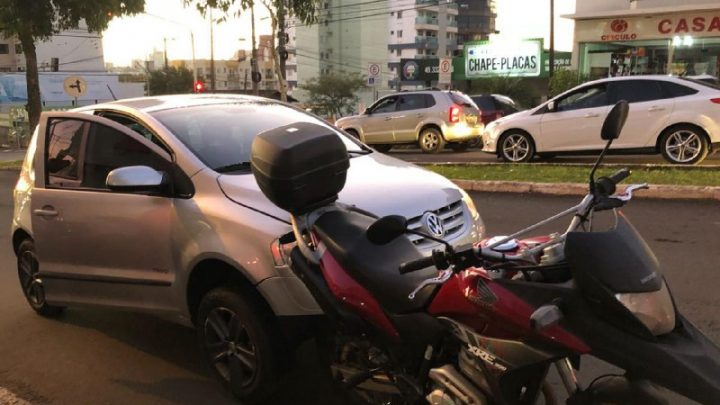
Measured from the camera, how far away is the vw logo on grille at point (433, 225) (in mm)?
3477

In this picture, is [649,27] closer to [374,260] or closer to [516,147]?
[516,147]

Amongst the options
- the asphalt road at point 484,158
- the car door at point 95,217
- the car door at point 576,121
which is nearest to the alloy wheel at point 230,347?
the car door at point 95,217

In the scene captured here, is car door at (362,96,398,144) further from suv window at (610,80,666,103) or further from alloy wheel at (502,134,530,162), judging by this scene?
suv window at (610,80,666,103)

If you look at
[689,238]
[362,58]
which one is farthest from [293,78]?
[689,238]

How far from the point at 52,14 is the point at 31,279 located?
40.2ft

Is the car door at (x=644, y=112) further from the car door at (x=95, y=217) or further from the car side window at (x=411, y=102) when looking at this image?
the car door at (x=95, y=217)

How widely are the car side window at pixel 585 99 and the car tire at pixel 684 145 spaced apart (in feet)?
4.00

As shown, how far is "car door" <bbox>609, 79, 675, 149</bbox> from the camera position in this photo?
1059 centimetres

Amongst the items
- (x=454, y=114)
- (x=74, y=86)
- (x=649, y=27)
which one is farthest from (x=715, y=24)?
(x=74, y=86)

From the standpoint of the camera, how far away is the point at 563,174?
9.70 metres

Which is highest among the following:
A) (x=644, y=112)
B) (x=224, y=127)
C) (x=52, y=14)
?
(x=52, y=14)

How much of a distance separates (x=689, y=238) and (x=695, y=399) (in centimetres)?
511

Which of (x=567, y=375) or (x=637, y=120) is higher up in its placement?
(x=637, y=120)

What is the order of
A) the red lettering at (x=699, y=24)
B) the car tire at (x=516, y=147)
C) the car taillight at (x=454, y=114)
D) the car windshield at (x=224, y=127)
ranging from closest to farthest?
Result: the car windshield at (x=224, y=127), the car tire at (x=516, y=147), the car taillight at (x=454, y=114), the red lettering at (x=699, y=24)
